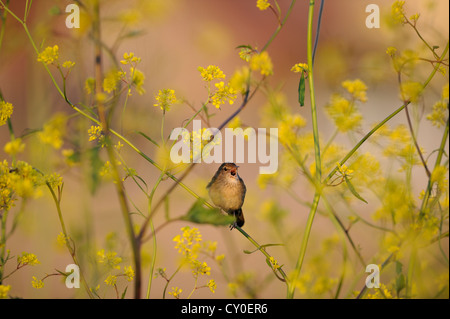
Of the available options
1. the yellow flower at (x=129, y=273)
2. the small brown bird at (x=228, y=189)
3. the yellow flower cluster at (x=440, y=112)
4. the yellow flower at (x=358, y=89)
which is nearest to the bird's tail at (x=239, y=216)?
the small brown bird at (x=228, y=189)

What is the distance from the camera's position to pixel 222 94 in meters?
0.88

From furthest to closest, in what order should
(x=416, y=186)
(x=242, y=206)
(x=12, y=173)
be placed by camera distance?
(x=416, y=186), (x=242, y=206), (x=12, y=173)

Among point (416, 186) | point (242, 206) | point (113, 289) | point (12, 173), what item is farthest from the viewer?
point (416, 186)

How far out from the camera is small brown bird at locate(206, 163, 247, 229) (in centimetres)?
103

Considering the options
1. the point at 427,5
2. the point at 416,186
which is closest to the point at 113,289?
the point at 416,186

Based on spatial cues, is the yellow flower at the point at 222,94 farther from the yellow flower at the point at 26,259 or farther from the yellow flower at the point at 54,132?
the yellow flower at the point at 26,259

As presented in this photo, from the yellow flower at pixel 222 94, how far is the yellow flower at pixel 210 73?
0.06 feet

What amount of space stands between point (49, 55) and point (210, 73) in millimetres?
332

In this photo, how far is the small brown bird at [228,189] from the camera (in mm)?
1026

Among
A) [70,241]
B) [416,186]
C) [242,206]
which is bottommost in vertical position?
[70,241]
